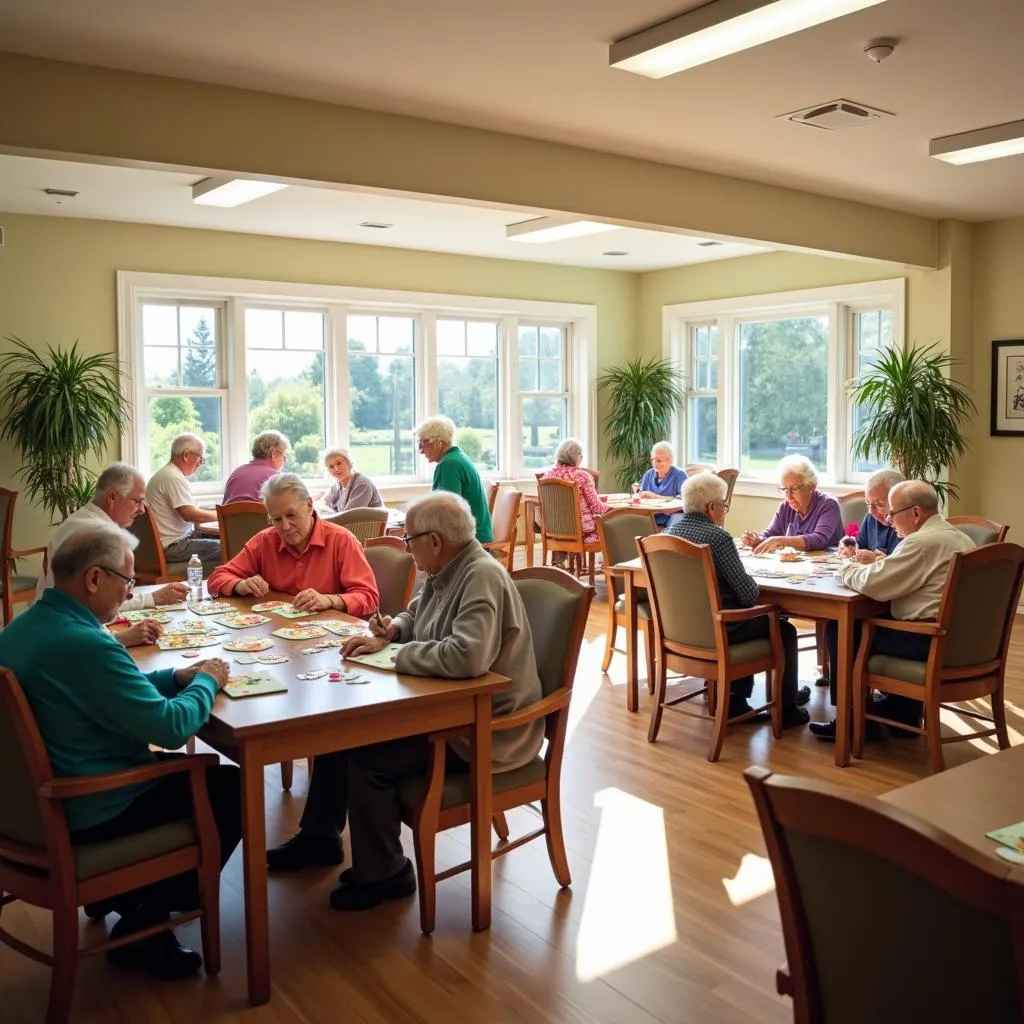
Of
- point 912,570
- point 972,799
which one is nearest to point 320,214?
point 912,570

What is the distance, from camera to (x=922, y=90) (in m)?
4.54

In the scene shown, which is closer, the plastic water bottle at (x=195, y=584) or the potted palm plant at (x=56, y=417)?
the plastic water bottle at (x=195, y=584)

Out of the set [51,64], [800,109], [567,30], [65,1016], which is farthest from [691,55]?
[65,1016]

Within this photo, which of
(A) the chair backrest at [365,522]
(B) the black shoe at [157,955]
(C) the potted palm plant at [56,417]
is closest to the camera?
→ (B) the black shoe at [157,955]

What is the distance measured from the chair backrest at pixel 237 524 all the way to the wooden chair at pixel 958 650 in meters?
3.11

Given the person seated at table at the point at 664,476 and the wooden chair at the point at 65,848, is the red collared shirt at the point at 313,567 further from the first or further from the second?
the person seated at table at the point at 664,476

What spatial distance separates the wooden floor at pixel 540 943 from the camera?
2596 mm

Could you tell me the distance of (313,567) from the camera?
161 inches

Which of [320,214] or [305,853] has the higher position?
[320,214]

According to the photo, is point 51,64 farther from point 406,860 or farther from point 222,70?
point 406,860

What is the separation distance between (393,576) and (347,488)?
125 inches

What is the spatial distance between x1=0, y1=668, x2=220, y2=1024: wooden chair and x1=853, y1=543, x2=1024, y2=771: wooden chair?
9.25ft

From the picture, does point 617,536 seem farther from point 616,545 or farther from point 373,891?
point 373,891

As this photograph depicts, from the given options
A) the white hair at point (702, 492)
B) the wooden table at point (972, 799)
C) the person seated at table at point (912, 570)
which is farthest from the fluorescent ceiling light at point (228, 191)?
the wooden table at point (972, 799)
